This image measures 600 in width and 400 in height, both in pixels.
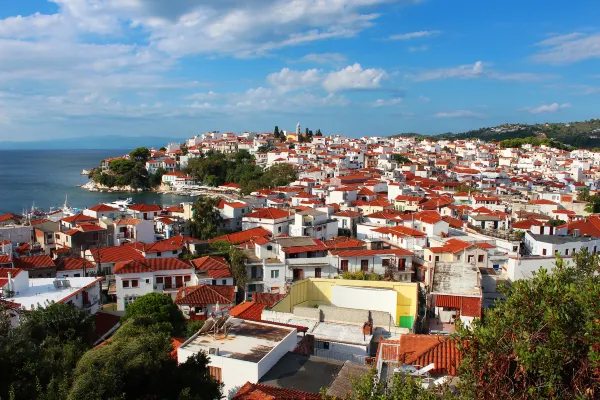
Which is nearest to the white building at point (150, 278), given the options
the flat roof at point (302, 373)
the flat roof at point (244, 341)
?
the flat roof at point (244, 341)

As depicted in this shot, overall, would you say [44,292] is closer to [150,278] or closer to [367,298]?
[150,278]

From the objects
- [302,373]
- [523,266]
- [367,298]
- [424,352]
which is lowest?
[367,298]

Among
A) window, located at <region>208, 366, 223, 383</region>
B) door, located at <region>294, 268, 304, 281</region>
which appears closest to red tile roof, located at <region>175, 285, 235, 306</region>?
door, located at <region>294, 268, 304, 281</region>

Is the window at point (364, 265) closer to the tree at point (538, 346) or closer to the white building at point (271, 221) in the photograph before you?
the white building at point (271, 221)

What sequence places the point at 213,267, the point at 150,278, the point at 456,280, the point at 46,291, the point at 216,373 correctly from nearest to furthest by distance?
the point at 216,373
the point at 46,291
the point at 456,280
the point at 150,278
the point at 213,267

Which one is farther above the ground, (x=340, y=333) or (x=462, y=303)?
(x=340, y=333)

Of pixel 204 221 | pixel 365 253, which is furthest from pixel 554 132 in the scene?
pixel 365 253

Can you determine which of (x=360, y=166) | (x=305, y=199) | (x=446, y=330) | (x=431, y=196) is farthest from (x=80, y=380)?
(x=360, y=166)
